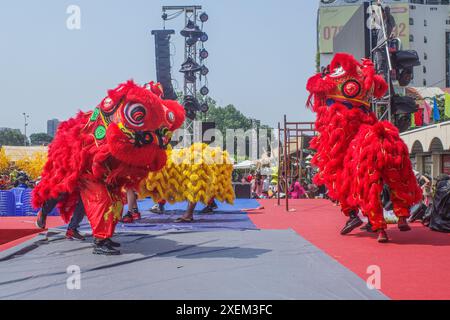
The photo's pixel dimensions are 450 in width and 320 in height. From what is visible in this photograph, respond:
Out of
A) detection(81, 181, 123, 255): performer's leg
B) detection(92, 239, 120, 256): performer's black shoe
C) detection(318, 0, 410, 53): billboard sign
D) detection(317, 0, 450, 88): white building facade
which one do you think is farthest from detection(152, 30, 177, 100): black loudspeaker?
detection(317, 0, 450, 88): white building facade

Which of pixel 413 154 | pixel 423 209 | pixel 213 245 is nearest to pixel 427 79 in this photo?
pixel 413 154

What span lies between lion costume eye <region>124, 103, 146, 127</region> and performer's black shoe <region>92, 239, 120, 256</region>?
3.99 feet

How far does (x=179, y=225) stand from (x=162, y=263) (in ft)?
9.78

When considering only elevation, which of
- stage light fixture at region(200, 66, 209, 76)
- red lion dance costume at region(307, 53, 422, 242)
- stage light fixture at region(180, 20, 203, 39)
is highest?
stage light fixture at region(180, 20, 203, 39)

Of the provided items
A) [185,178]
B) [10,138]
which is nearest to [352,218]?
[185,178]

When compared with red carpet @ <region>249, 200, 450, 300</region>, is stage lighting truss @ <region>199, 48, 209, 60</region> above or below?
above

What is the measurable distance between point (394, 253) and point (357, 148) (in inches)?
51.8

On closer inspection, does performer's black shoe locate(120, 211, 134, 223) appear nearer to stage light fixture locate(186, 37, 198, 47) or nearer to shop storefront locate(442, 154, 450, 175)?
stage light fixture locate(186, 37, 198, 47)

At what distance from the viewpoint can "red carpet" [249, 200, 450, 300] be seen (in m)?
3.77

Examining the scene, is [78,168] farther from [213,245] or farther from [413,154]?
[413,154]

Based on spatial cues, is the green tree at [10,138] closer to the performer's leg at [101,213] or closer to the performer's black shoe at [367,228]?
the performer's black shoe at [367,228]

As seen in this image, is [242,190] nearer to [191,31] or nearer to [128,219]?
[191,31]

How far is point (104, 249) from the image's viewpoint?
519cm

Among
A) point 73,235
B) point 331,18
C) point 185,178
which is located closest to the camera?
point 73,235
